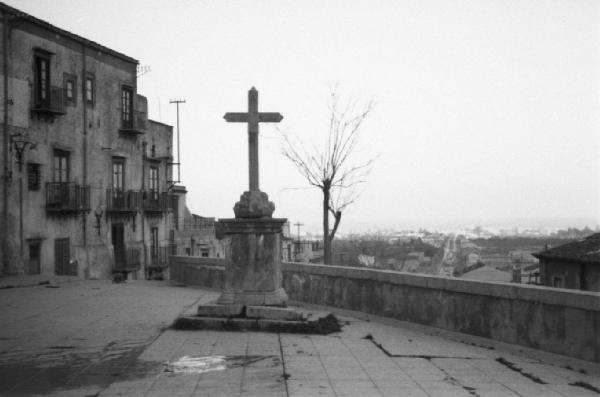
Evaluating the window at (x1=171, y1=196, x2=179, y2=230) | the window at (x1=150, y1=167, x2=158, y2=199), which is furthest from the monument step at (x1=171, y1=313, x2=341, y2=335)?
the window at (x1=171, y1=196, x2=179, y2=230)

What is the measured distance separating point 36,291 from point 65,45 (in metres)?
14.0

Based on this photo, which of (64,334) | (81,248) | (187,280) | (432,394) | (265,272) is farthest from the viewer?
(81,248)

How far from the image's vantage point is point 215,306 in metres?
9.84

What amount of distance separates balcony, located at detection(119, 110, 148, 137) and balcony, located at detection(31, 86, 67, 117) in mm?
4863

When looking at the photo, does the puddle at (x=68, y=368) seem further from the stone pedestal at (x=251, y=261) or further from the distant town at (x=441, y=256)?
the distant town at (x=441, y=256)

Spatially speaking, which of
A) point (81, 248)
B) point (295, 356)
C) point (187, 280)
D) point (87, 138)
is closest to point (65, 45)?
point (87, 138)

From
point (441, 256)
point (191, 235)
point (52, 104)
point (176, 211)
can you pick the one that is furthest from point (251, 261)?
point (441, 256)

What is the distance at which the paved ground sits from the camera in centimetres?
617

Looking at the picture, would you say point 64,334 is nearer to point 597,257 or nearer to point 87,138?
point 87,138

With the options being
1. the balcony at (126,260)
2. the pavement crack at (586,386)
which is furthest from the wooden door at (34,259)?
the pavement crack at (586,386)

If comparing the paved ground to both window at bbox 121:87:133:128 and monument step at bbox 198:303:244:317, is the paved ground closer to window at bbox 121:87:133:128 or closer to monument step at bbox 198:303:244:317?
monument step at bbox 198:303:244:317

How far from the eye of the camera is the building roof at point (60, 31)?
2275 cm

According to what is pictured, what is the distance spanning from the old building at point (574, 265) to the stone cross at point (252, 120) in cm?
2010

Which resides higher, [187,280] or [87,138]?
[87,138]
